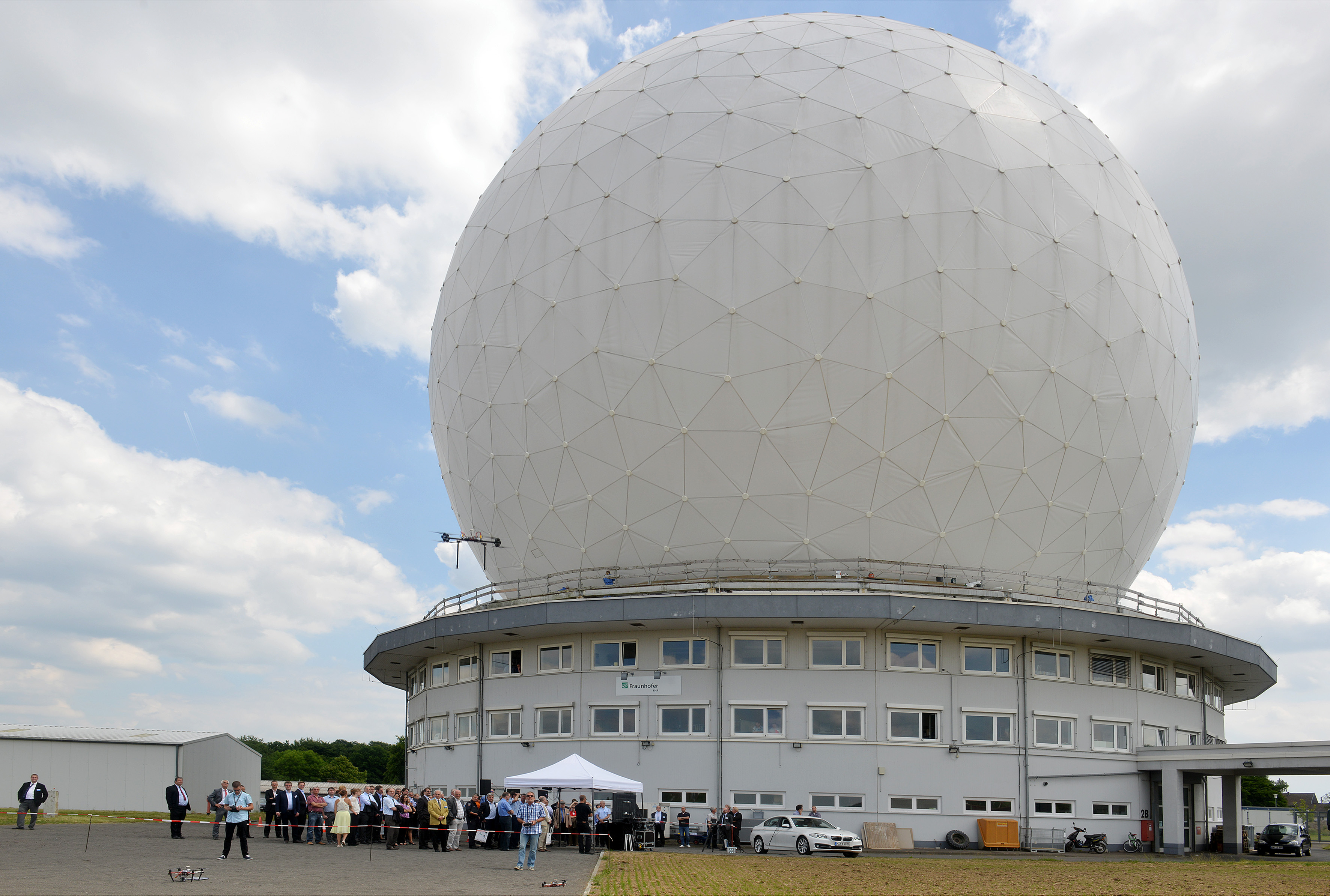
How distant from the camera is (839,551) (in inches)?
1139

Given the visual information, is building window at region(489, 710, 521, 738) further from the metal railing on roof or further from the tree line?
the tree line

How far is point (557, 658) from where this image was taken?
30.9 meters

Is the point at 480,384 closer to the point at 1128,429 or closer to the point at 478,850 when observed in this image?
the point at 478,850

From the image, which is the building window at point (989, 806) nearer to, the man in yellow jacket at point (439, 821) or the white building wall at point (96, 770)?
the man in yellow jacket at point (439, 821)

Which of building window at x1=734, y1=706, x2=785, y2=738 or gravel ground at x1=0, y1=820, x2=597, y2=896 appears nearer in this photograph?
gravel ground at x1=0, y1=820, x2=597, y2=896

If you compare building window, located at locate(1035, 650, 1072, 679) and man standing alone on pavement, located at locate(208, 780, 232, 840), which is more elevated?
building window, located at locate(1035, 650, 1072, 679)

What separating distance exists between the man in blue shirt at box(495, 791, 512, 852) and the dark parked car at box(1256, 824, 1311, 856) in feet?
69.0

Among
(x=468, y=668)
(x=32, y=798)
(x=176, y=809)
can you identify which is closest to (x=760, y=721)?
(x=468, y=668)

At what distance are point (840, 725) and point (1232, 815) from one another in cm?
1313

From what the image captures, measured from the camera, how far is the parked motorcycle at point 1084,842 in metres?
28.4

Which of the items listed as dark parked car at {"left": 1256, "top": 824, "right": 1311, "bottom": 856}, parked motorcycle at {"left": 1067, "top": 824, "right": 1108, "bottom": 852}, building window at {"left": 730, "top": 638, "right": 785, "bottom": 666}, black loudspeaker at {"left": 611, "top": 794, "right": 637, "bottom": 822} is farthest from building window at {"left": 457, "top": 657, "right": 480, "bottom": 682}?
dark parked car at {"left": 1256, "top": 824, "right": 1311, "bottom": 856}

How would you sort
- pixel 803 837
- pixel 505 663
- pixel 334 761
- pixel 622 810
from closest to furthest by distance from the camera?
pixel 803 837
pixel 622 810
pixel 505 663
pixel 334 761

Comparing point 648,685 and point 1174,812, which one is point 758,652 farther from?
point 1174,812

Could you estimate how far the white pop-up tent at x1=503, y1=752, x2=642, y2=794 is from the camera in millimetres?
24609
